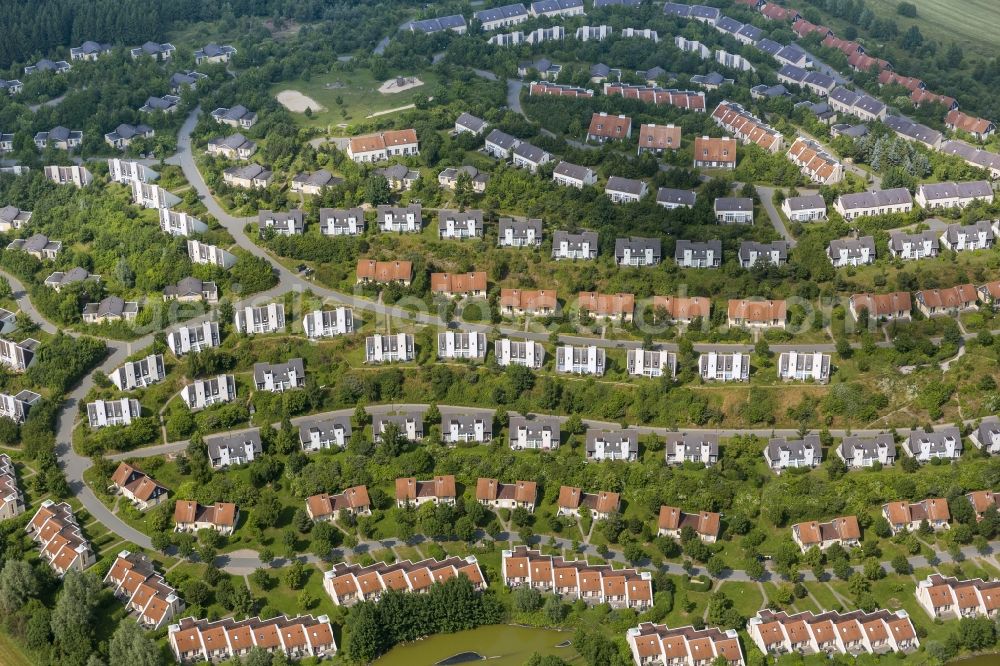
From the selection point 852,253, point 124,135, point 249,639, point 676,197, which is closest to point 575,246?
point 676,197

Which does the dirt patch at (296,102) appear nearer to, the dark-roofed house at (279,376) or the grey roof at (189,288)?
the grey roof at (189,288)

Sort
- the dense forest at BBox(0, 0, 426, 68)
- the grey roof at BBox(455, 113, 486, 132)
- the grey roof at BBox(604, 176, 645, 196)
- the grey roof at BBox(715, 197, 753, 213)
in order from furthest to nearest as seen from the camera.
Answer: the dense forest at BBox(0, 0, 426, 68)
the grey roof at BBox(455, 113, 486, 132)
the grey roof at BBox(604, 176, 645, 196)
the grey roof at BBox(715, 197, 753, 213)

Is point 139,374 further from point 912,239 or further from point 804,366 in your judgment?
point 912,239

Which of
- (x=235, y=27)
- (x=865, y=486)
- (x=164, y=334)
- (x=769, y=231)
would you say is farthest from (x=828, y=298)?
(x=235, y=27)


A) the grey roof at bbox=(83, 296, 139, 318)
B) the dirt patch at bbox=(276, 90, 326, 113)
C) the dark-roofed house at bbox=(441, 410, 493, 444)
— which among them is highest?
the dirt patch at bbox=(276, 90, 326, 113)

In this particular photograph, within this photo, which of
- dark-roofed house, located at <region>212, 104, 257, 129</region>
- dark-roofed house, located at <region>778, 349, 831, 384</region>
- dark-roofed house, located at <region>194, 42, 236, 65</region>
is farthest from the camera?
dark-roofed house, located at <region>194, 42, 236, 65</region>

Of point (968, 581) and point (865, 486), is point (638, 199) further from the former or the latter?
point (968, 581)

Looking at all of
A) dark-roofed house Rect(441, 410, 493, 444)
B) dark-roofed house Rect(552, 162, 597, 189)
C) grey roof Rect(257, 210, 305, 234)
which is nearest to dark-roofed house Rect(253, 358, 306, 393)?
dark-roofed house Rect(441, 410, 493, 444)

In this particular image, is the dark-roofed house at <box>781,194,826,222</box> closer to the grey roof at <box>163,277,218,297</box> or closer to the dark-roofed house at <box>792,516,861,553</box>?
the dark-roofed house at <box>792,516,861,553</box>
